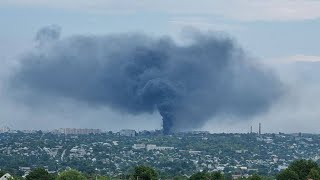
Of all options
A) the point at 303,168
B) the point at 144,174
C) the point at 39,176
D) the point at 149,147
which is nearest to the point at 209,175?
the point at 144,174

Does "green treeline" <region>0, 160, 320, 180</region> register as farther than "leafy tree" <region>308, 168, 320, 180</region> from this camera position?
Yes

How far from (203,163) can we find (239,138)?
59.5m

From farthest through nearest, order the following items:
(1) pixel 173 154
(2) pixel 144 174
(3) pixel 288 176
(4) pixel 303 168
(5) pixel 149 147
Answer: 1. (5) pixel 149 147
2. (1) pixel 173 154
3. (4) pixel 303 168
4. (2) pixel 144 174
5. (3) pixel 288 176

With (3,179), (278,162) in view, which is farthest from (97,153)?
(3,179)

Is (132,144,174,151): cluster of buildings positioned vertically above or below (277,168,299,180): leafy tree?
above

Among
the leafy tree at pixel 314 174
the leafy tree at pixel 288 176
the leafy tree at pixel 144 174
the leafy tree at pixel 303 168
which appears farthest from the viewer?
the leafy tree at pixel 303 168

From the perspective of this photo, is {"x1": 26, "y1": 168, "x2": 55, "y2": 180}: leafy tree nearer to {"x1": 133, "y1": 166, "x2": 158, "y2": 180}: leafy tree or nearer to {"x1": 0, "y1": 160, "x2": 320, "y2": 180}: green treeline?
{"x1": 0, "y1": 160, "x2": 320, "y2": 180}: green treeline

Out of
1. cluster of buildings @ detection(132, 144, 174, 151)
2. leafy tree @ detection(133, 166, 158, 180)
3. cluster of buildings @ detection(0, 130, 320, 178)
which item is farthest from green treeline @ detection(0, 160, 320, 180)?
cluster of buildings @ detection(132, 144, 174, 151)

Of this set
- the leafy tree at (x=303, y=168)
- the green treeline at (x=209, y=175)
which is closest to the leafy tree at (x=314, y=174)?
the green treeline at (x=209, y=175)

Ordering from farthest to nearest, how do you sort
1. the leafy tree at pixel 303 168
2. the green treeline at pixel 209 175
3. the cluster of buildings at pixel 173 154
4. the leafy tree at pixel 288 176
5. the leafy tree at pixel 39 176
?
the cluster of buildings at pixel 173 154 < the leafy tree at pixel 39 176 < the leafy tree at pixel 303 168 < the leafy tree at pixel 288 176 < the green treeline at pixel 209 175

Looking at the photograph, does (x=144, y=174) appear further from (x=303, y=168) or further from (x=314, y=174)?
(x=314, y=174)

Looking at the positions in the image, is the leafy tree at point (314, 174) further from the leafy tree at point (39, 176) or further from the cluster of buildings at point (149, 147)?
the cluster of buildings at point (149, 147)

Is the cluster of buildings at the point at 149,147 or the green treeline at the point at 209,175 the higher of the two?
the cluster of buildings at the point at 149,147

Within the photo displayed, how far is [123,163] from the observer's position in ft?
427
